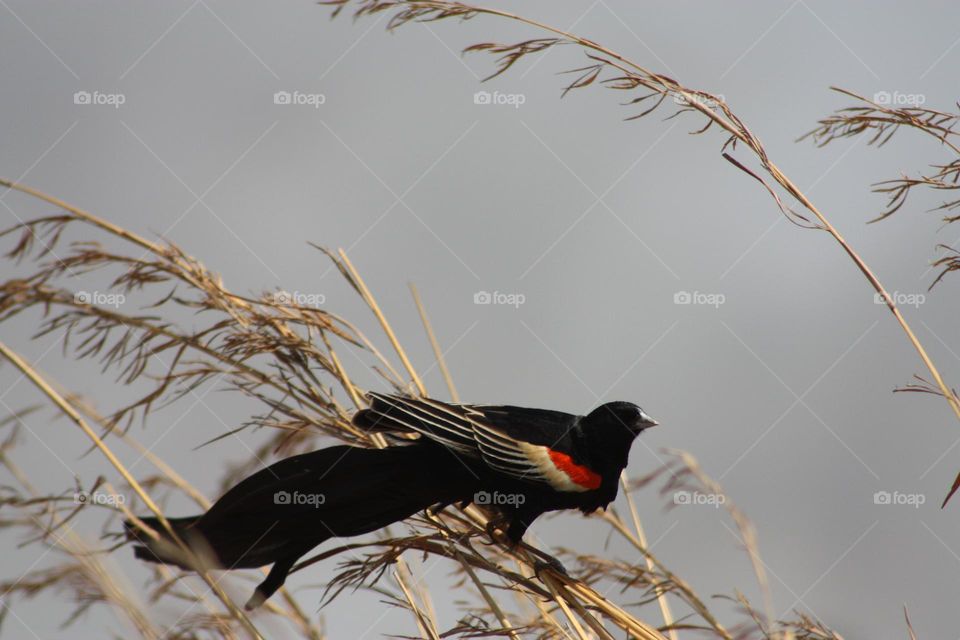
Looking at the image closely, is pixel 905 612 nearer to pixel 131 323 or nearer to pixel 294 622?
pixel 294 622

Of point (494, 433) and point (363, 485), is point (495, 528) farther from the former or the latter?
point (363, 485)

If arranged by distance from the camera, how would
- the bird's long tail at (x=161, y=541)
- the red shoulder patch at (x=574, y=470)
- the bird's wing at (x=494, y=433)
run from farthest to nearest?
1. the red shoulder patch at (x=574, y=470)
2. the bird's wing at (x=494, y=433)
3. the bird's long tail at (x=161, y=541)

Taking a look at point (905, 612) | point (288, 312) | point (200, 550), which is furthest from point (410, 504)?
point (905, 612)

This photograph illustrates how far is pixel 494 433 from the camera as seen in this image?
6.84 feet

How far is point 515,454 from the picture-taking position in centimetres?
209

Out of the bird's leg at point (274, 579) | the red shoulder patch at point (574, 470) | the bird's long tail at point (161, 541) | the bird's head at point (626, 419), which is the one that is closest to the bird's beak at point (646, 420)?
the bird's head at point (626, 419)

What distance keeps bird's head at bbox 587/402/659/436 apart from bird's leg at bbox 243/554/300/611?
0.83m

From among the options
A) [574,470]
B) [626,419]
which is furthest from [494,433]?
[626,419]

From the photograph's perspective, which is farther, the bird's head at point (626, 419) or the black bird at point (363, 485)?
the bird's head at point (626, 419)

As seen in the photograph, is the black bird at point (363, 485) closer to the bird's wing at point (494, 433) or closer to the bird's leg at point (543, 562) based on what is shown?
the bird's wing at point (494, 433)

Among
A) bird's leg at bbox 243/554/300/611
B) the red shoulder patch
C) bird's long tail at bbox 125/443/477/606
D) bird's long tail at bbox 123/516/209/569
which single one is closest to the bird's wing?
the red shoulder patch

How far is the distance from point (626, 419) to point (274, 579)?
0.95 metres

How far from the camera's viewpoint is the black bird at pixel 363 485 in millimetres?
2004

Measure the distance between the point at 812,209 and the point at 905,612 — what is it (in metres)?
0.91
